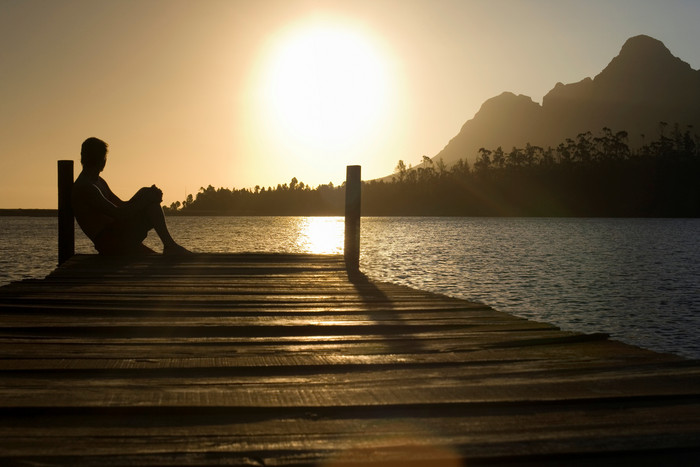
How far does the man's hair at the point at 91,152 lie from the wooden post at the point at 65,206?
1198mm

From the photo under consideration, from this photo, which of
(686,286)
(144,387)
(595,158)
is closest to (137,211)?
(144,387)

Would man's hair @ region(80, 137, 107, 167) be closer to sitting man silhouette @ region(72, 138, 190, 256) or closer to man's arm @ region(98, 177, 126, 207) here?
sitting man silhouette @ region(72, 138, 190, 256)

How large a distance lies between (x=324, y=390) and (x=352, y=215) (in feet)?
22.4

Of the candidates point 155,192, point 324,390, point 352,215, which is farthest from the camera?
point 352,215

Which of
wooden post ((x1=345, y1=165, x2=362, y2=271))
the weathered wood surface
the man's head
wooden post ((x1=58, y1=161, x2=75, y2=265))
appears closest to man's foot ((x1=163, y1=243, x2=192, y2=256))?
wooden post ((x1=58, y1=161, x2=75, y2=265))

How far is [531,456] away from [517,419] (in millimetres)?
388

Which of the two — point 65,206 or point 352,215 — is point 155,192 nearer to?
point 65,206

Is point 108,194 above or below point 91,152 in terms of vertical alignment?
below

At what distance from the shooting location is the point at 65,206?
9992 millimetres

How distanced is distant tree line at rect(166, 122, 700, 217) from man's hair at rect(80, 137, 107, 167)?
161 m

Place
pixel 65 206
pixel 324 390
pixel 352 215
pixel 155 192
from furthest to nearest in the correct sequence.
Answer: pixel 65 206
pixel 352 215
pixel 155 192
pixel 324 390

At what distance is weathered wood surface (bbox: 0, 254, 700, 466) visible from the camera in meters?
2.26

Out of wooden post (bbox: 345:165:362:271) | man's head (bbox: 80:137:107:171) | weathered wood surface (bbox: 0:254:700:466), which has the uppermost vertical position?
man's head (bbox: 80:137:107:171)

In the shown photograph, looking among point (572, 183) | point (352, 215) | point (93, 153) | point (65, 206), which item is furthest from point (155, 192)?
point (572, 183)
